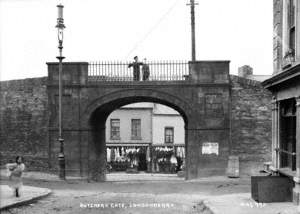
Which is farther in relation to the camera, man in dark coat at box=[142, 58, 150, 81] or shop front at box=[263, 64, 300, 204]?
man in dark coat at box=[142, 58, 150, 81]

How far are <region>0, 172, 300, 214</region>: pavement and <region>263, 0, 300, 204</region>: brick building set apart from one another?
1.25m

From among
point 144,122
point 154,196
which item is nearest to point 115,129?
point 144,122

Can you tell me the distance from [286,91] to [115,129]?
23.3 meters

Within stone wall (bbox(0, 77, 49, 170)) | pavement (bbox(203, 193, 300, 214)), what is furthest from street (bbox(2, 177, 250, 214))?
stone wall (bbox(0, 77, 49, 170))

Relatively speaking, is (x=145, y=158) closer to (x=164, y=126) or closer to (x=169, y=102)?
(x=164, y=126)

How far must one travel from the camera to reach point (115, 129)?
3369 cm

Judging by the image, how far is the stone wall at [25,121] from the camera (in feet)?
62.6

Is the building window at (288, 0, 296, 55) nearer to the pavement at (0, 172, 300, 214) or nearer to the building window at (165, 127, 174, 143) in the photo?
the pavement at (0, 172, 300, 214)

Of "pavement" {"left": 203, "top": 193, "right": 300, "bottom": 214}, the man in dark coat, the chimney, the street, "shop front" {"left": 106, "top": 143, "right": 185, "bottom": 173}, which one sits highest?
the chimney

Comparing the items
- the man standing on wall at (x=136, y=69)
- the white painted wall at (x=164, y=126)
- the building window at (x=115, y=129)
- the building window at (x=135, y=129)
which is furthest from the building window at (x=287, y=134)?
the building window at (x=115, y=129)

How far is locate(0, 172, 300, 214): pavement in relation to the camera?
34.4 ft

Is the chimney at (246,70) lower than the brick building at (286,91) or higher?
higher

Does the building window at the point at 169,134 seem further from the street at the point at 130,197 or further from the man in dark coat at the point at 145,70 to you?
the street at the point at 130,197

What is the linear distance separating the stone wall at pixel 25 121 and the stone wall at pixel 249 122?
8.05 meters
